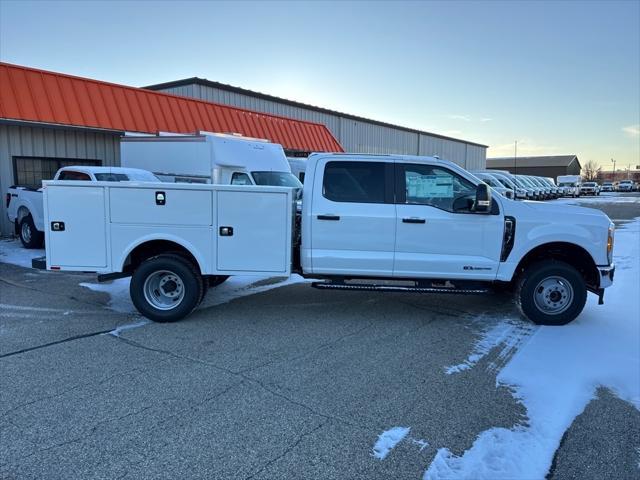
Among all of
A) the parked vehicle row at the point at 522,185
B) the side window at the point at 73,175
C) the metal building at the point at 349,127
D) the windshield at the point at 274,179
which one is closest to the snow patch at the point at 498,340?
the windshield at the point at 274,179

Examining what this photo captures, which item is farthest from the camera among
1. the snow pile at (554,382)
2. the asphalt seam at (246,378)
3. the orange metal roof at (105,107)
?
the orange metal roof at (105,107)

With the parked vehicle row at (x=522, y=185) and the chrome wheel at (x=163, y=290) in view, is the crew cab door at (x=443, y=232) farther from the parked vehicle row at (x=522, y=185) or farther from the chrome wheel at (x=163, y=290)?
the parked vehicle row at (x=522, y=185)

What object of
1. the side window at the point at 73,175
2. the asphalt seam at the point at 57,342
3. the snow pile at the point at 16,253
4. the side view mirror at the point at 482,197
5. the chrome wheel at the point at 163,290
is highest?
the side window at the point at 73,175

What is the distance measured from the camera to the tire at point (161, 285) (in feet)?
20.2

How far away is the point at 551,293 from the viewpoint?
247 inches

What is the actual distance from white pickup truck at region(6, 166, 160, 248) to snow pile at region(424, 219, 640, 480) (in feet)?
31.1

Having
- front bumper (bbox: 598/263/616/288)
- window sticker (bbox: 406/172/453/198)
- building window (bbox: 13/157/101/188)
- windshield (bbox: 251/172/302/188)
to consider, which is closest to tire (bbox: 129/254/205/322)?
window sticker (bbox: 406/172/453/198)

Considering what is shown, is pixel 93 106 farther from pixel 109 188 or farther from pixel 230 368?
pixel 230 368

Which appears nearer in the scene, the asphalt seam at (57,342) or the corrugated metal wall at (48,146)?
the asphalt seam at (57,342)

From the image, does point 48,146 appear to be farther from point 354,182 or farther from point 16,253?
point 354,182

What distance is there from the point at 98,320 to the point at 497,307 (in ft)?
18.2

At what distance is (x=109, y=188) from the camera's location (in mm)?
6055

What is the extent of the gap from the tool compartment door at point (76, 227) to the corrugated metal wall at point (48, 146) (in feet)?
29.1

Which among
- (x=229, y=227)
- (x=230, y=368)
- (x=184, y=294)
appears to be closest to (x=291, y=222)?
(x=229, y=227)
